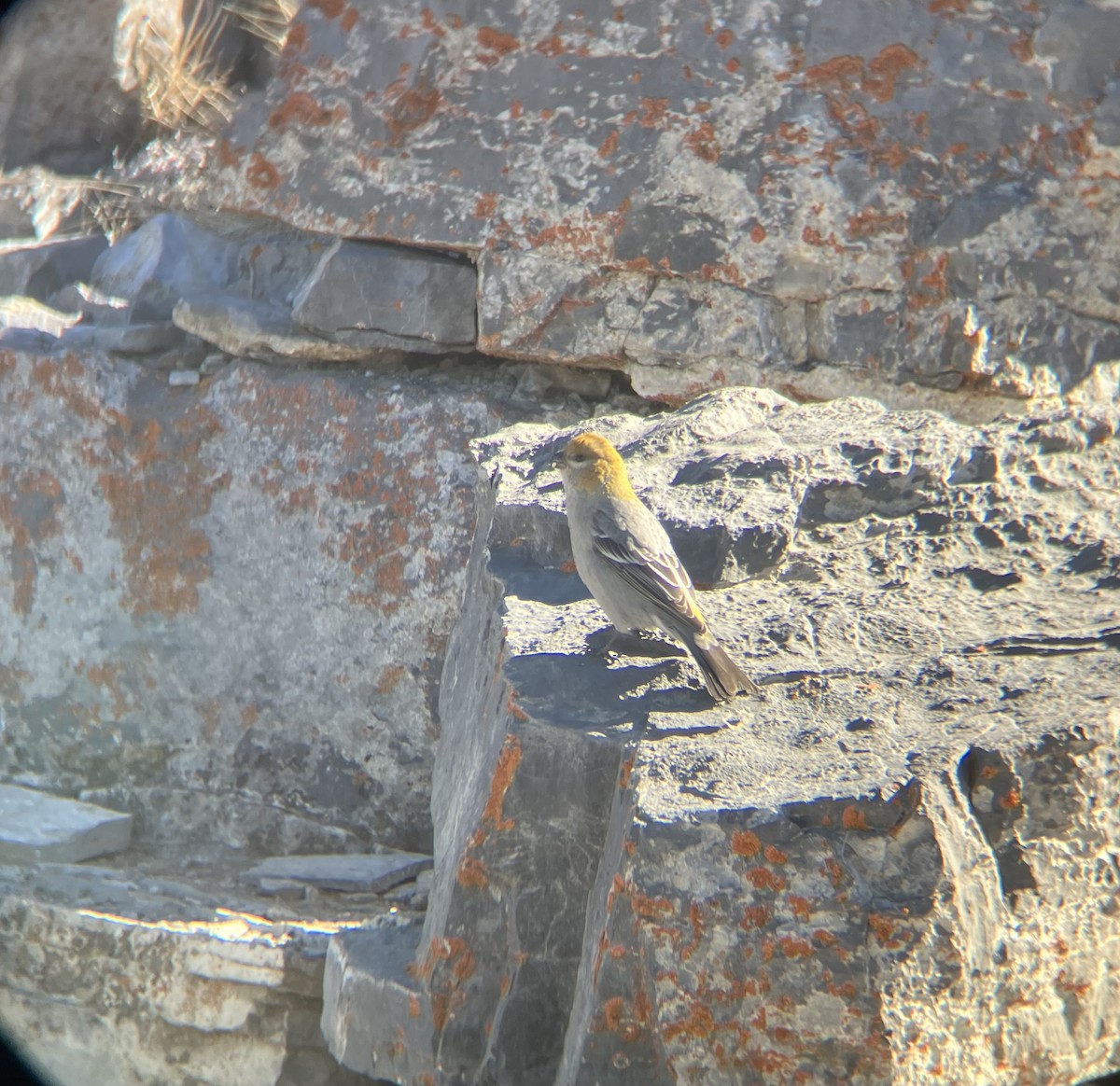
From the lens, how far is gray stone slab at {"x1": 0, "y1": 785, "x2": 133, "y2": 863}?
168 inches

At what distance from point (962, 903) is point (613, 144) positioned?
120 inches

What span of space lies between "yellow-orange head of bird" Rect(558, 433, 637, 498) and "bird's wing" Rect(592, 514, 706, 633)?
6.5 inches

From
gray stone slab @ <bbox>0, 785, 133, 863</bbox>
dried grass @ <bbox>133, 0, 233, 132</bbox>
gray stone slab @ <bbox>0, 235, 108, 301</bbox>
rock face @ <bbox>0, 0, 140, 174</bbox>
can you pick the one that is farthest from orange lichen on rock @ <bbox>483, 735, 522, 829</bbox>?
rock face @ <bbox>0, 0, 140, 174</bbox>

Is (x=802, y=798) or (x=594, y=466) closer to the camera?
(x=802, y=798)

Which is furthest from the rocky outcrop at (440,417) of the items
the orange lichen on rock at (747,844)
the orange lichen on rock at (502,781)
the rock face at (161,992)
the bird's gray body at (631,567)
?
the orange lichen on rock at (747,844)

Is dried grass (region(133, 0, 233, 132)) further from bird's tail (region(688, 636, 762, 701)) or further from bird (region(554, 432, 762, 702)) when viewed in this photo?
bird's tail (region(688, 636, 762, 701))

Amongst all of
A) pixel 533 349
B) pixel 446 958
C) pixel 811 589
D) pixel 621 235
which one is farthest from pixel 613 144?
pixel 446 958

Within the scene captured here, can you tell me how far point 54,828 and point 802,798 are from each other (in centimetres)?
294

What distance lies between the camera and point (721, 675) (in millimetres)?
2842

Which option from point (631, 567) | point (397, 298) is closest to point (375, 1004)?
point (631, 567)

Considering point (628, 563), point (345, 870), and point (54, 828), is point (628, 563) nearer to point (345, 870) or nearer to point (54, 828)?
point (345, 870)

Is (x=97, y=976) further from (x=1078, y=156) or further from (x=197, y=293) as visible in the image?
(x=1078, y=156)

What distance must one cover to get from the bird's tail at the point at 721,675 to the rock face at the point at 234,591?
72.0 inches

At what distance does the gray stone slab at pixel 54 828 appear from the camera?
4.27 m
